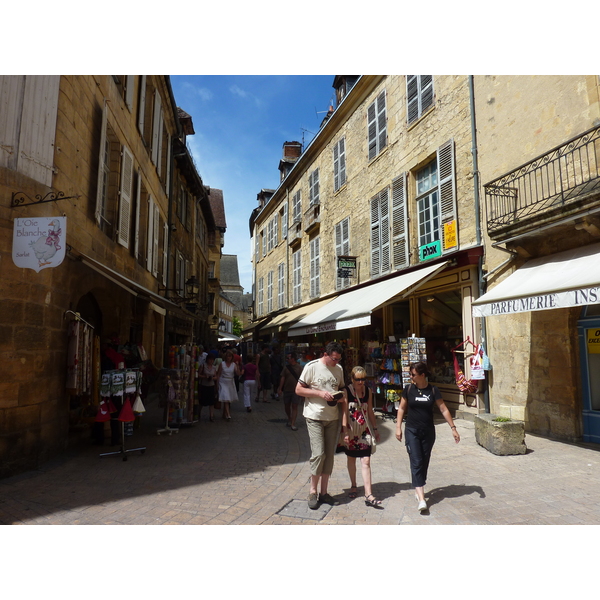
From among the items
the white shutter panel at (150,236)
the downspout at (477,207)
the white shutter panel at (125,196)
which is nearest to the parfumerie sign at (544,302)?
the downspout at (477,207)

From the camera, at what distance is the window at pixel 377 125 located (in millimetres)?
12180

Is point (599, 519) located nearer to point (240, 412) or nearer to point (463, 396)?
point (463, 396)

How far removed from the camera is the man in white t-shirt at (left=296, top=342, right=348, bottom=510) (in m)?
4.39

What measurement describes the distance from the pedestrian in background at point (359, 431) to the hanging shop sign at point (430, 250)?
18.6ft

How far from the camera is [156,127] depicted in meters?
12.9

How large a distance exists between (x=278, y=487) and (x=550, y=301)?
13.5ft

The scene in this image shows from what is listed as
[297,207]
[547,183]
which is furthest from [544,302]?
[297,207]

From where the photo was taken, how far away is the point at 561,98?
22.8ft

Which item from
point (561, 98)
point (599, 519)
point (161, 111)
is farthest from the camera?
point (161, 111)

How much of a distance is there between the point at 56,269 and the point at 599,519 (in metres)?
6.87

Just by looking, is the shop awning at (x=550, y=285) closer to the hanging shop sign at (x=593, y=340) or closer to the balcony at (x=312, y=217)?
the hanging shop sign at (x=593, y=340)

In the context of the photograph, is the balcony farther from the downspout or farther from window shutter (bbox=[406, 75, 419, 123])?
the downspout

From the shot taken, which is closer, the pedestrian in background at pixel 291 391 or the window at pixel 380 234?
the pedestrian in background at pixel 291 391

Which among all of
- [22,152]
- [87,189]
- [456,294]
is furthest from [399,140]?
[22,152]
